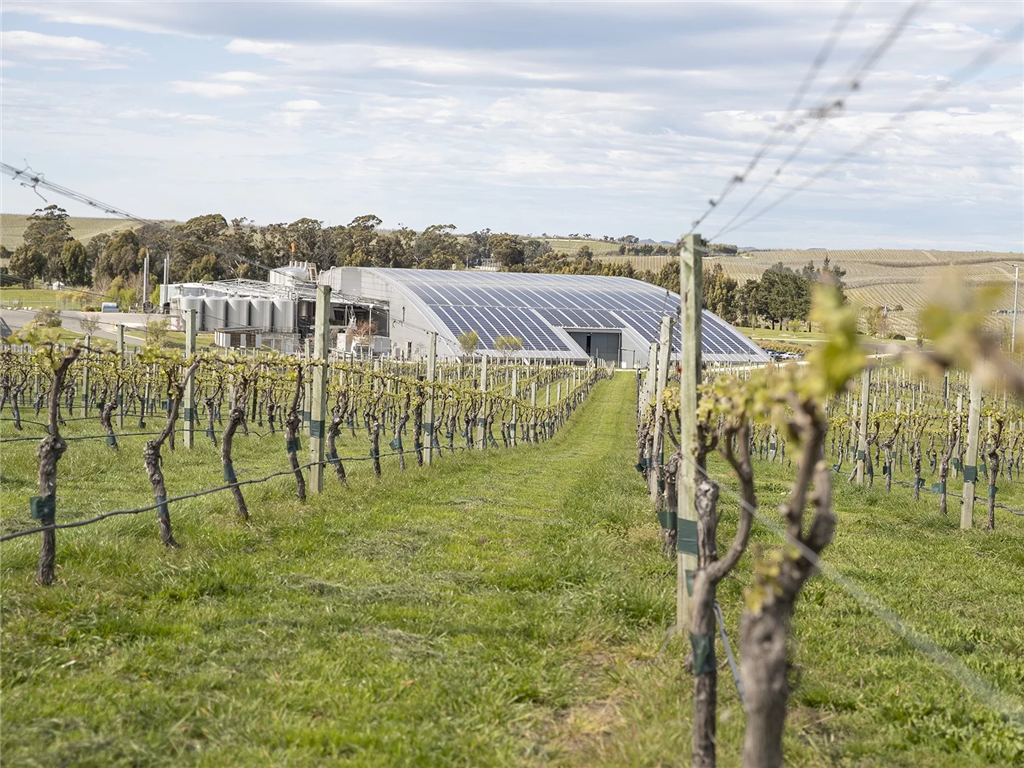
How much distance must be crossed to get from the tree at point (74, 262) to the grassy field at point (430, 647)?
81209 millimetres

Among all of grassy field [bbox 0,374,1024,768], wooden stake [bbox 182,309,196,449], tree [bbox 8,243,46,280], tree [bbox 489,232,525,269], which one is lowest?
grassy field [bbox 0,374,1024,768]

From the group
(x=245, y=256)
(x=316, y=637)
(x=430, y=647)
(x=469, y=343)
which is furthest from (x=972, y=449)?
(x=245, y=256)

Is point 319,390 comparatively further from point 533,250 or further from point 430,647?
point 533,250

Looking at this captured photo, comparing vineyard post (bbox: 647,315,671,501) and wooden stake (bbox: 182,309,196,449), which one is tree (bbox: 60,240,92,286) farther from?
vineyard post (bbox: 647,315,671,501)

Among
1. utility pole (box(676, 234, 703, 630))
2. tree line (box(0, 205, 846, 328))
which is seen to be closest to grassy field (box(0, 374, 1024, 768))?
utility pole (box(676, 234, 703, 630))

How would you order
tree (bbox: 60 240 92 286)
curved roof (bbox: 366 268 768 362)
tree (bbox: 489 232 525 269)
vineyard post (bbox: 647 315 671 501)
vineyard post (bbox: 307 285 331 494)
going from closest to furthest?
1. vineyard post (bbox: 647 315 671 501)
2. vineyard post (bbox: 307 285 331 494)
3. curved roof (bbox: 366 268 768 362)
4. tree (bbox: 60 240 92 286)
5. tree (bbox: 489 232 525 269)

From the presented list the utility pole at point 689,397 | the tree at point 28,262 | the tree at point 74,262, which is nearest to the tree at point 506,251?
the tree at point 74,262

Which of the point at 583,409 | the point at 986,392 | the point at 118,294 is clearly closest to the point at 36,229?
the point at 118,294

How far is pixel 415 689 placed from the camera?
210 inches

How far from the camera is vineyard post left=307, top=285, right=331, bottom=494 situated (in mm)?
11992

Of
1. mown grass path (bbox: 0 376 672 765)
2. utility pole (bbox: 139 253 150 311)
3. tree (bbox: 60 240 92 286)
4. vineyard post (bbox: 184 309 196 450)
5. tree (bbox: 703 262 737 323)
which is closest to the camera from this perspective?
mown grass path (bbox: 0 376 672 765)

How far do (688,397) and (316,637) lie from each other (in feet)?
8.68

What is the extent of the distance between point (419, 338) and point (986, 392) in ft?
102

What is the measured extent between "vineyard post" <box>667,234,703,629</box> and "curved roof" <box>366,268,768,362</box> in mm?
44470
